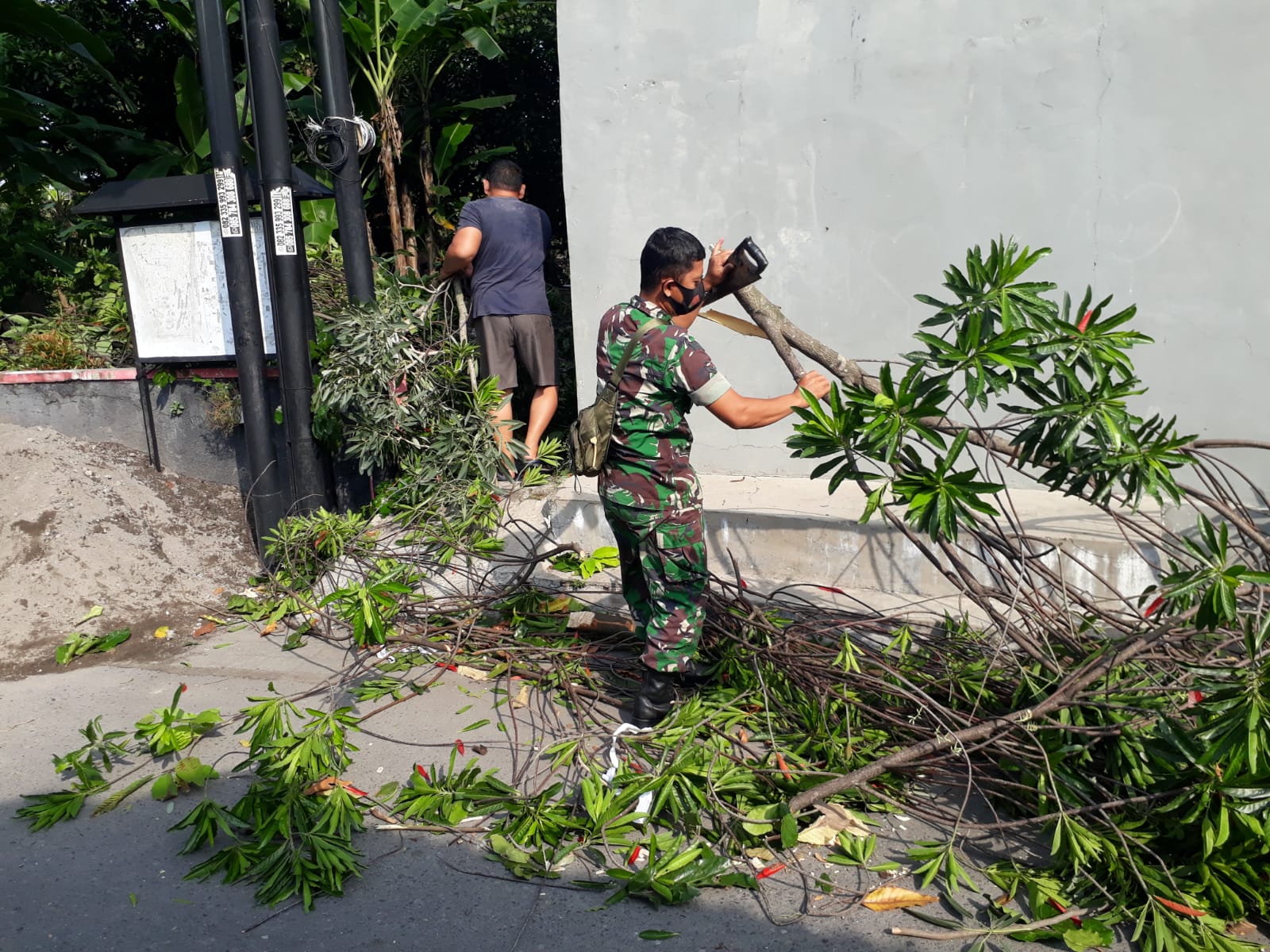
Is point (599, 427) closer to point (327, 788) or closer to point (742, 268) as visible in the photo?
point (742, 268)

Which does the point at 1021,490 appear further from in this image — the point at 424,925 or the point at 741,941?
the point at 424,925

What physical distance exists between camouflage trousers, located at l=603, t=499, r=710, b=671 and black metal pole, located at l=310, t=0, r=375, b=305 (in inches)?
122

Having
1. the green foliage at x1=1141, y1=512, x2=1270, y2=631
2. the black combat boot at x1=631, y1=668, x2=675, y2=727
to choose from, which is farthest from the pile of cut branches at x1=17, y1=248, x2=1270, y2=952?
the black combat boot at x1=631, y1=668, x2=675, y2=727

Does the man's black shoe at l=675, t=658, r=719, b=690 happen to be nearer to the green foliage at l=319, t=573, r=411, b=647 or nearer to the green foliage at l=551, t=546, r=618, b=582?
the green foliage at l=551, t=546, r=618, b=582

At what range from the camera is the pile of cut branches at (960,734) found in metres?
2.78

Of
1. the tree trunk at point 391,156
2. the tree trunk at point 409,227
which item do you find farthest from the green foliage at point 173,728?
Result: the tree trunk at point 409,227

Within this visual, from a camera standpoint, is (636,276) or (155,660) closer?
(155,660)

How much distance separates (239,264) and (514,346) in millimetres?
1658

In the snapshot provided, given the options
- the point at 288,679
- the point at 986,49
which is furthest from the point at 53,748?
the point at 986,49

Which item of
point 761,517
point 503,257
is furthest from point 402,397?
point 761,517

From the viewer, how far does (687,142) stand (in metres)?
6.11

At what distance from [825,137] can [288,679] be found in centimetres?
423

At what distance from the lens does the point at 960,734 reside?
3.26 metres

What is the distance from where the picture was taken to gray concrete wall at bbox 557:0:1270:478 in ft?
17.1
